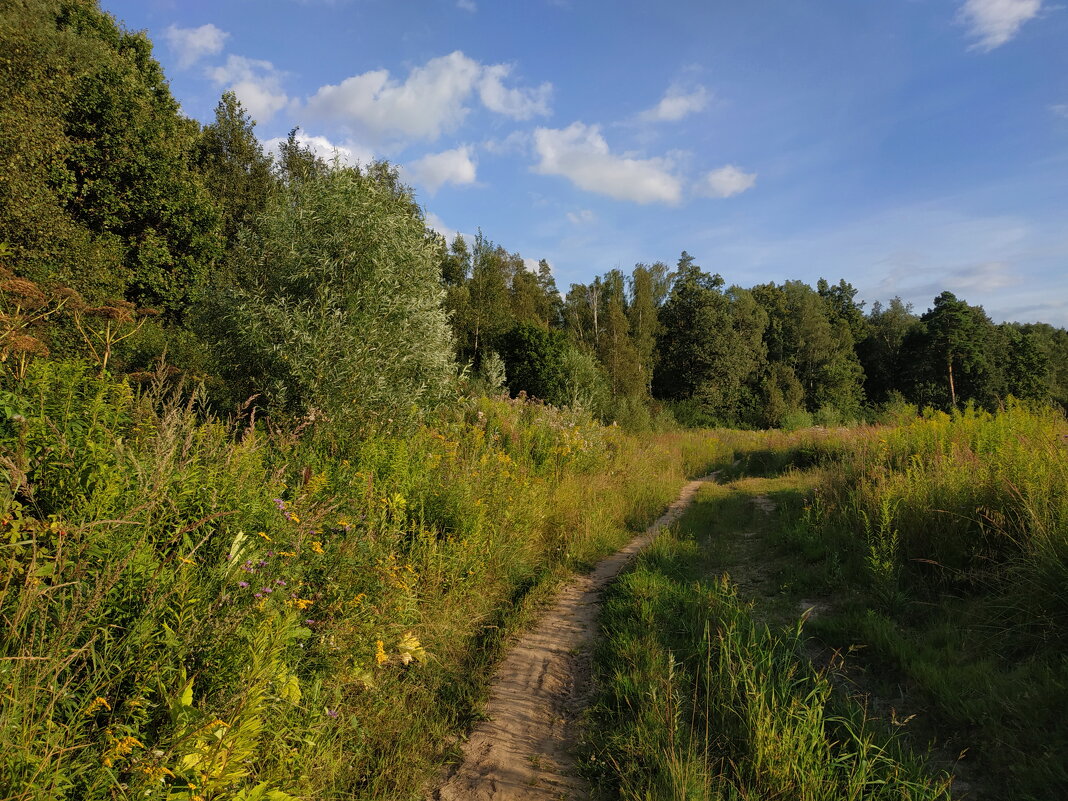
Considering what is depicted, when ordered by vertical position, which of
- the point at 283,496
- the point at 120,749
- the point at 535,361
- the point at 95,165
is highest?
the point at 95,165

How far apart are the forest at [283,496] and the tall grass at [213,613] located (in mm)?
20

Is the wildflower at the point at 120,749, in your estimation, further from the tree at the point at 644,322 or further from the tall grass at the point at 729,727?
the tree at the point at 644,322

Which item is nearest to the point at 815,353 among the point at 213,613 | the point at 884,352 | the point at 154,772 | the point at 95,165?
the point at 884,352

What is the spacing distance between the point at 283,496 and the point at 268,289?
4836 millimetres

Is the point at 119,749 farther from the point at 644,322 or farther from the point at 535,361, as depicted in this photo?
the point at 644,322

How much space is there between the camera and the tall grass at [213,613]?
200cm

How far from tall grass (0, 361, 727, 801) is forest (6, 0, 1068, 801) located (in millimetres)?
20

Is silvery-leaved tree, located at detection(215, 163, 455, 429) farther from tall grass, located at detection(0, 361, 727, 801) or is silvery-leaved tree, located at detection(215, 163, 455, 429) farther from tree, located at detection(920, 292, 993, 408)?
tree, located at detection(920, 292, 993, 408)

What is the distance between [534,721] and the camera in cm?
366

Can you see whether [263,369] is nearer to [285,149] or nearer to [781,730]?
[781,730]

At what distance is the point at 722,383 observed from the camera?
1752 inches

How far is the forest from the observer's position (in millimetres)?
2186

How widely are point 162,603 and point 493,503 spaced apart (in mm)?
4380

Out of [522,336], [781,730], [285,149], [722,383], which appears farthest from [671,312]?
[781,730]
